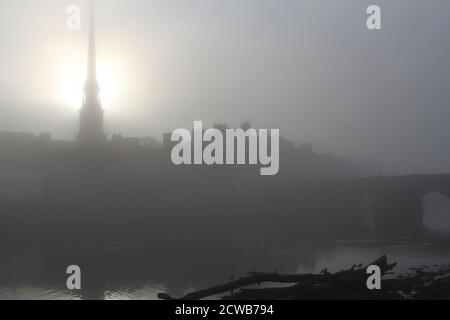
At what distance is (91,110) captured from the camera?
7312 centimetres

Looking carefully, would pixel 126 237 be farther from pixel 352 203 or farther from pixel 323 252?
pixel 352 203

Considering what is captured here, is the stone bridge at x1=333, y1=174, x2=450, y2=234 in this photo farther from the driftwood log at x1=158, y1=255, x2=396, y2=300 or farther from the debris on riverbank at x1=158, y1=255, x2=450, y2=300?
the driftwood log at x1=158, y1=255, x2=396, y2=300

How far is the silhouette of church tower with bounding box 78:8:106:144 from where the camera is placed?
7131 cm

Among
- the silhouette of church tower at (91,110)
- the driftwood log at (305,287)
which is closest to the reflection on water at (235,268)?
the driftwood log at (305,287)

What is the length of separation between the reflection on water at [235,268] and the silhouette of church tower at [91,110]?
41.4 metres

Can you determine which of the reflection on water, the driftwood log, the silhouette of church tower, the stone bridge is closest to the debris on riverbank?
the driftwood log

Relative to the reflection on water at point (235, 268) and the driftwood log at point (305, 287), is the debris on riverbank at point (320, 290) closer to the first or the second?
the driftwood log at point (305, 287)

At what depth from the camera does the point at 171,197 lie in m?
51.5

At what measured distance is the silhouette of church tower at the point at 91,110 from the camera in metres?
71.3

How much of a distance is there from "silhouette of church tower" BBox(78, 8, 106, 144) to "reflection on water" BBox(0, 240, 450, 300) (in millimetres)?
41354

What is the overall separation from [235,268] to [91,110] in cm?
5281

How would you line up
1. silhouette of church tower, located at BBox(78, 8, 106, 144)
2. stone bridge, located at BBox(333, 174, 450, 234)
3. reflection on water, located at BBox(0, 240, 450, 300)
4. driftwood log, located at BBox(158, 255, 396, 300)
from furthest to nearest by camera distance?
silhouette of church tower, located at BBox(78, 8, 106, 144)
stone bridge, located at BBox(333, 174, 450, 234)
reflection on water, located at BBox(0, 240, 450, 300)
driftwood log, located at BBox(158, 255, 396, 300)
